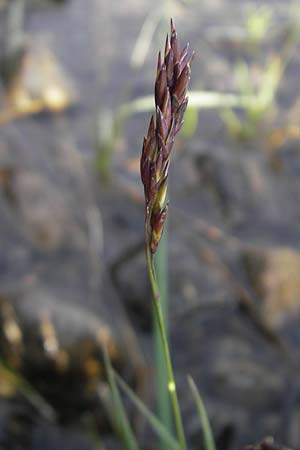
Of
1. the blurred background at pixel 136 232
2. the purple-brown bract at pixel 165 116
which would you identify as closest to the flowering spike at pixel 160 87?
the purple-brown bract at pixel 165 116

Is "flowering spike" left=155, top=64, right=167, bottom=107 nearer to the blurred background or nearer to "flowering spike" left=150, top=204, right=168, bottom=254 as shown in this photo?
"flowering spike" left=150, top=204, right=168, bottom=254

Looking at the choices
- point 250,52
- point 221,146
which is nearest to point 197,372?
point 221,146

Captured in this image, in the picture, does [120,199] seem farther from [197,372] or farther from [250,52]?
[250,52]

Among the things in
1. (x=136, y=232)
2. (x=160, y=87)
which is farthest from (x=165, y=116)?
(x=136, y=232)

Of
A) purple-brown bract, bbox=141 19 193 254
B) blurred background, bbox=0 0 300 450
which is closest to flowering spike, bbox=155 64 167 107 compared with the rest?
purple-brown bract, bbox=141 19 193 254

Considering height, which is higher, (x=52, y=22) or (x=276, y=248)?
(x=52, y=22)

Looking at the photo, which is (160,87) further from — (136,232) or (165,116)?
(136,232)
